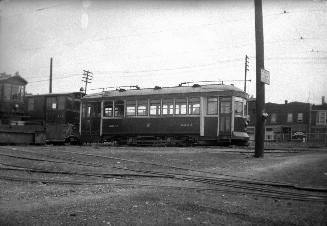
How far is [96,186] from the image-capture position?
7.04 metres

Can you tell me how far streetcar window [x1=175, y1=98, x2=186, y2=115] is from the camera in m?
19.4

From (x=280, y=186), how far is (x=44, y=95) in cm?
2065

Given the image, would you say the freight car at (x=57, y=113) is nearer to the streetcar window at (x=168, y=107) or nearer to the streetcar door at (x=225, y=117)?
the streetcar window at (x=168, y=107)

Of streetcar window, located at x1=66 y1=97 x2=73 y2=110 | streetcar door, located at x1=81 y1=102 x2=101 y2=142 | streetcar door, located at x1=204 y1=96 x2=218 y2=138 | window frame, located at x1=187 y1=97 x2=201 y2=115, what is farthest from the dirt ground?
streetcar window, located at x1=66 y1=97 x2=73 y2=110

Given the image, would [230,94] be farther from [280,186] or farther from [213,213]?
[213,213]

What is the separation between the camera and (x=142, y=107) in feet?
67.3

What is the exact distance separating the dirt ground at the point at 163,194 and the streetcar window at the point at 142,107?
10.1 meters

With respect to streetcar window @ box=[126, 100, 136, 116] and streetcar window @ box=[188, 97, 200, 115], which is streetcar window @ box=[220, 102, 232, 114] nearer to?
streetcar window @ box=[188, 97, 200, 115]

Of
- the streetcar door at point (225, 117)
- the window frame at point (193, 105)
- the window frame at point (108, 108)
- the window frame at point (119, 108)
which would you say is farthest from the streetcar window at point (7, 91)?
the streetcar door at point (225, 117)

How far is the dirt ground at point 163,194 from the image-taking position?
466 centimetres

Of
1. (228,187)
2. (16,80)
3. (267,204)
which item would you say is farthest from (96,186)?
(16,80)

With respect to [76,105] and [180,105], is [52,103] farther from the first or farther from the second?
[180,105]

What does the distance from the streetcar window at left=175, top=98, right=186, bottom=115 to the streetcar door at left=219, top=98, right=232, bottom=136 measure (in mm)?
2026

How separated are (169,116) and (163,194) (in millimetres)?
13547
